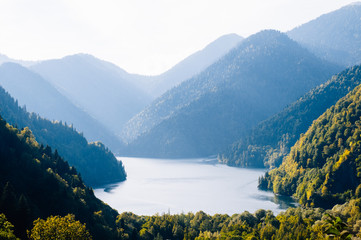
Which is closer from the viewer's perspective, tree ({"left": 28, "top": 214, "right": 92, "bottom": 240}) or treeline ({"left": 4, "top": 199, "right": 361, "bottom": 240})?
tree ({"left": 28, "top": 214, "right": 92, "bottom": 240})

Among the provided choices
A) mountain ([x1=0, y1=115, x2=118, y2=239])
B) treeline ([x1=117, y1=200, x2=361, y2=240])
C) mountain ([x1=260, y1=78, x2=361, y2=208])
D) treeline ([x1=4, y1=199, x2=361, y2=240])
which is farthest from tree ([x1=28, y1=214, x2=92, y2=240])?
mountain ([x1=260, y1=78, x2=361, y2=208])

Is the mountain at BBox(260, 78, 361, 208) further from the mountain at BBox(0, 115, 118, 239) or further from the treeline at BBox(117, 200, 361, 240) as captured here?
the mountain at BBox(0, 115, 118, 239)

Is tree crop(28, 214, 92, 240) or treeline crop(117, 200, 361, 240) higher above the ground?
tree crop(28, 214, 92, 240)

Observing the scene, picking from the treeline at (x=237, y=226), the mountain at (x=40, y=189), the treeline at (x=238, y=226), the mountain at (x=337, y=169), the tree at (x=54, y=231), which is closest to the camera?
the tree at (x=54, y=231)

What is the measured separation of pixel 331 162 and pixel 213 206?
59.1m

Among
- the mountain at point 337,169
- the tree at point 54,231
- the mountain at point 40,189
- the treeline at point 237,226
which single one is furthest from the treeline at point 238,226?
the tree at point 54,231

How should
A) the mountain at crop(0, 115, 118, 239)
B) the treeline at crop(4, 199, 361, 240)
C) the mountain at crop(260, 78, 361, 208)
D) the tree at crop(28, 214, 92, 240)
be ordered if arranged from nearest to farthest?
the tree at crop(28, 214, 92, 240) < the mountain at crop(0, 115, 118, 239) < the treeline at crop(4, 199, 361, 240) < the mountain at crop(260, 78, 361, 208)

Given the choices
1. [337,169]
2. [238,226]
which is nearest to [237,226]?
[238,226]

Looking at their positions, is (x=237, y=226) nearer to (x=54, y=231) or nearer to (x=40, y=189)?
(x=40, y=189)

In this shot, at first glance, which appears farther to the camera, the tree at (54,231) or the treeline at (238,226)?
the treeline at (238,226)

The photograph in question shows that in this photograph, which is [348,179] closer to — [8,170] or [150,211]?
[150,211]

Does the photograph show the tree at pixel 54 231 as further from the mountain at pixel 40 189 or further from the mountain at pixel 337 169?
the mountain at pixel 337 169

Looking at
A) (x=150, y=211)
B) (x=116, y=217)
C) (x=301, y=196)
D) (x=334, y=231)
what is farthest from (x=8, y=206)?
(x=301, y=196)

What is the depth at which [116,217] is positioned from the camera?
11631 cm
